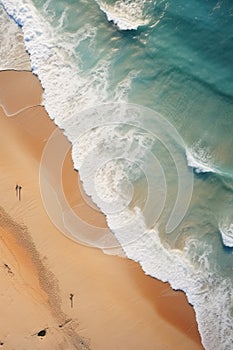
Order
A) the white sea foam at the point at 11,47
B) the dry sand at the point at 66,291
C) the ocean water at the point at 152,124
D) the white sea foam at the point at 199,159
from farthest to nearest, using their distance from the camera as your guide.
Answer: the white sea foam at the point at 11,47, the white sea foam at the point at 199,159, the ocean water at the point at 152,124, the dry sand at the point at 66,291

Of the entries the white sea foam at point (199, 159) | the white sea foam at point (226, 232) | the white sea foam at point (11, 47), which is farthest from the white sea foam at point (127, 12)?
the white sea foam at point (226, 232)

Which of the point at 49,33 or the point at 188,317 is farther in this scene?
the point at 49,33

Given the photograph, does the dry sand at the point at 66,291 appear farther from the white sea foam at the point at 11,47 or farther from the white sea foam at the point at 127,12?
the white sea foam at the point at 127,12

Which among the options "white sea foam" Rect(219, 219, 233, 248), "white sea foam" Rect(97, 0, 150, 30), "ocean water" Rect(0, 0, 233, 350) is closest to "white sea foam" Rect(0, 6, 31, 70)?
"ocean water" Rect(0, 0, 233, 350)

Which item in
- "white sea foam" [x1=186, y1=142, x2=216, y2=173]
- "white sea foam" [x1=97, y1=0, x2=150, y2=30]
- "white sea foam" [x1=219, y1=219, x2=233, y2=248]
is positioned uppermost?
"white sea foam" [x1=97, y1=0, x2=150, y2=30]

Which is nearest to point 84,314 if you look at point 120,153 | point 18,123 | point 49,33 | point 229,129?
point 120,153

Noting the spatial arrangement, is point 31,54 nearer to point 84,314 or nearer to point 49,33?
point 49,33

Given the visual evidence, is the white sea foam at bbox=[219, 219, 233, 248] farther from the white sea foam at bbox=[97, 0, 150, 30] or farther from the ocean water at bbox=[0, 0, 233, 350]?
the white sea foam at bbox=[97, 0, 150, 30]
